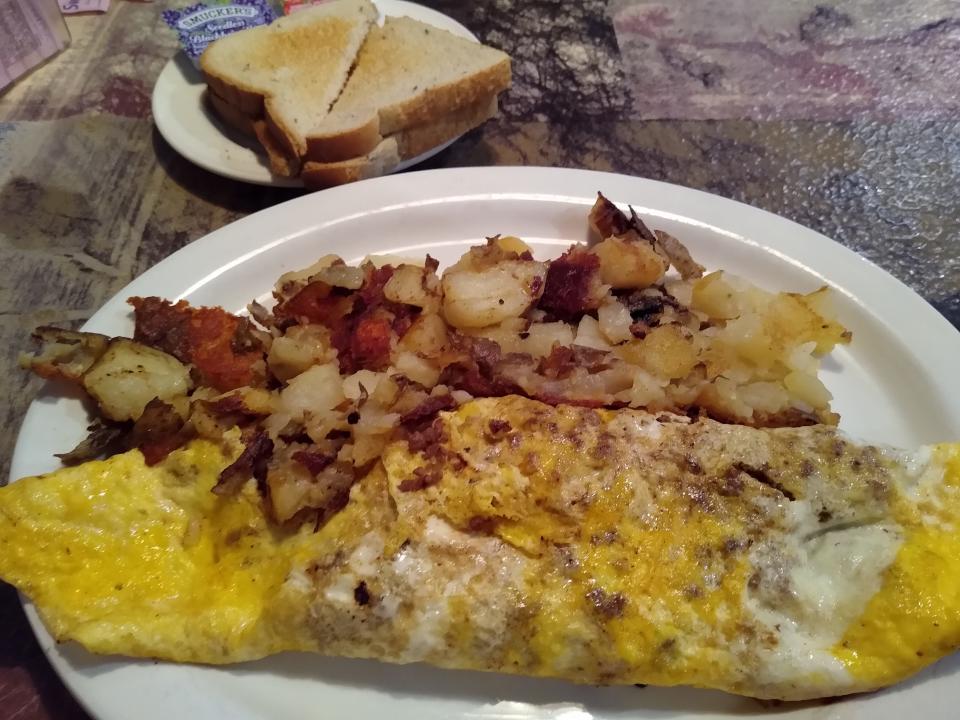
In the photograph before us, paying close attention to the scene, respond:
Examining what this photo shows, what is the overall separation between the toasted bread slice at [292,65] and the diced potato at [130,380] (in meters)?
1.33

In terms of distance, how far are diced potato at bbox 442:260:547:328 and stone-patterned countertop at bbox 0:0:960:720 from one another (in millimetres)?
1523

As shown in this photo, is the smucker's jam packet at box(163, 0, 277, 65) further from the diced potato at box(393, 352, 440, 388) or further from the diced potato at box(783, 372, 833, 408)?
the diced potato at box(783, 372, 833, 408)

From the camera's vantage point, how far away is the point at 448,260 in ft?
9.71

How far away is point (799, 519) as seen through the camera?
5.93 feet

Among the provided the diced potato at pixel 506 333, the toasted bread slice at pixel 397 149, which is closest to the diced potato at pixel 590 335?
the diced potato at pixel 506 333

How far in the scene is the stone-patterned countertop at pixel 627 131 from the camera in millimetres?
3340

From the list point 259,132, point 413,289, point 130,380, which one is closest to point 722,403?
point 413,289

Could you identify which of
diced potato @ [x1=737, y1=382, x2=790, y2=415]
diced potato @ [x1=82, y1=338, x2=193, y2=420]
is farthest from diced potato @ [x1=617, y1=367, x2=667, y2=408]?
diced potato @ [x1=82, y1=338, x2=193, y2=420]

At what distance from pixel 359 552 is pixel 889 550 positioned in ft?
4.27

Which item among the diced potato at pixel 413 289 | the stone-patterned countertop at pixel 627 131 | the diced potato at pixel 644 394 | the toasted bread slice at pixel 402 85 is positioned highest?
the toasted bread slice at pixel 402 85

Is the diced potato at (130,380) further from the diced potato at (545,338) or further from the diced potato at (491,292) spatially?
the diced potato at (545,338)

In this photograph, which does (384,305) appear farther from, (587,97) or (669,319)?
(587,97)

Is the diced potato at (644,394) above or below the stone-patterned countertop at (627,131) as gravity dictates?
above

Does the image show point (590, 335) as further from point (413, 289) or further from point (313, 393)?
point (313, 393)
